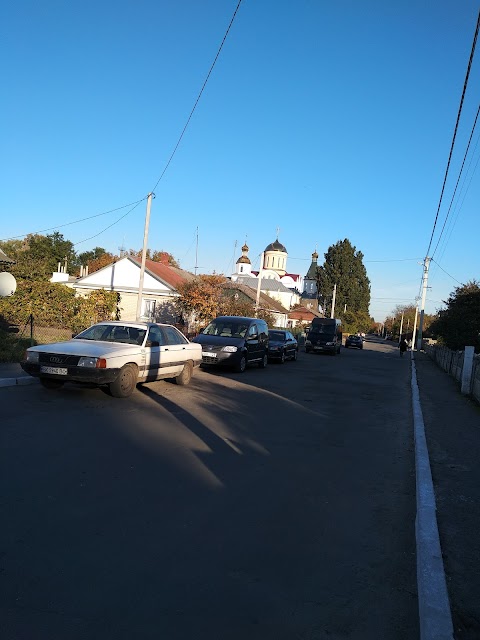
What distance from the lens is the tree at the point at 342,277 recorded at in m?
84.8

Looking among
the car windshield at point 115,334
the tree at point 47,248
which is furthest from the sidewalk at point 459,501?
the tree at point 47,248

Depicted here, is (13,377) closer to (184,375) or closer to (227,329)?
(184,375)

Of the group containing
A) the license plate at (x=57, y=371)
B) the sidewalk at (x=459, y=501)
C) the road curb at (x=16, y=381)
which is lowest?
the sidewalk at (x=459, y=501)

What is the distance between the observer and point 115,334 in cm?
1152

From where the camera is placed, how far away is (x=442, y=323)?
30.6 meters

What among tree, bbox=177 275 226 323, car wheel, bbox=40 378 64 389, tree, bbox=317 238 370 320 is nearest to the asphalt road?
car wheel, bbox=40 378 64 389

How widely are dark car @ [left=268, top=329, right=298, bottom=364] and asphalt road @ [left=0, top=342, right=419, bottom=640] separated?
13.8m

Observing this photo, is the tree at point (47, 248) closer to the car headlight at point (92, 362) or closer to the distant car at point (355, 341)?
the distant car at point (355, 341)

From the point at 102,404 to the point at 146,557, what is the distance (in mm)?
6021

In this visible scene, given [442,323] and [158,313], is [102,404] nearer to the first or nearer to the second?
[442,323]

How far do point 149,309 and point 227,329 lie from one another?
2015 centimetres

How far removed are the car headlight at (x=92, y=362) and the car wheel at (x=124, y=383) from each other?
19.2 inches

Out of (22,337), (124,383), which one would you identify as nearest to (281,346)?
(22,337)

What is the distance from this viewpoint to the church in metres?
83.1
